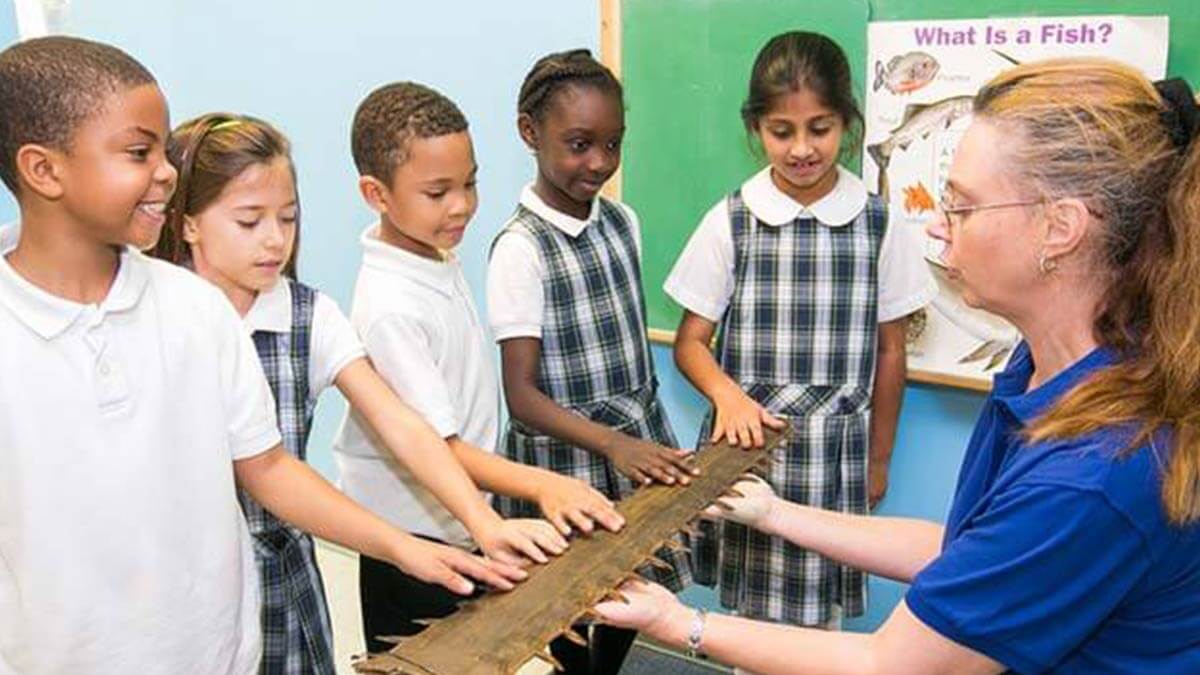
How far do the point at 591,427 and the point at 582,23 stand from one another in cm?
110

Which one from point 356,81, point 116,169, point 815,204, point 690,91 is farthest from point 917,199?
point 356,81

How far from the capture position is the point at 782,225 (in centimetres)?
184

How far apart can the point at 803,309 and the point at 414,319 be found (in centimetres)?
74

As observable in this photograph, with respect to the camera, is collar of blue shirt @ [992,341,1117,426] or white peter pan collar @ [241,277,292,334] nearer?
collar of blue shirt @ [992,341,1117,426]

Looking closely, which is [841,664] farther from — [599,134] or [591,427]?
[599,134]

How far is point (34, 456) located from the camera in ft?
3.32

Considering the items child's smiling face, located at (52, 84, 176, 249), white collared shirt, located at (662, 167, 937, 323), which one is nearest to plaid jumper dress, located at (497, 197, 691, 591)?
white collared shirt, located at (662, 167, 937, 323)

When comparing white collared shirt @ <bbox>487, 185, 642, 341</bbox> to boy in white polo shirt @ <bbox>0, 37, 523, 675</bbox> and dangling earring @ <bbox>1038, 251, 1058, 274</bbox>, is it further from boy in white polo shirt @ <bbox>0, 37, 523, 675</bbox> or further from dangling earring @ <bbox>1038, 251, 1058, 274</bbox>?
dangling earring @ <bbox>1038, 251, 1058, 274</bbox>

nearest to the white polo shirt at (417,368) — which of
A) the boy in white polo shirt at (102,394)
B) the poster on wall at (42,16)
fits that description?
the boy in white polo shirt at (102,394)

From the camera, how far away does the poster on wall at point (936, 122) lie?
1832 mm

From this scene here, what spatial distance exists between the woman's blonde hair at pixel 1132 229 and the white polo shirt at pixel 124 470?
0.90 m

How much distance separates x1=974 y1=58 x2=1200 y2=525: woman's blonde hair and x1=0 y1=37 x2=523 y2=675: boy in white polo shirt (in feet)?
2.24

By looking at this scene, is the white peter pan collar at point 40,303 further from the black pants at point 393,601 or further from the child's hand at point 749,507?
the child's hand at point 749,507

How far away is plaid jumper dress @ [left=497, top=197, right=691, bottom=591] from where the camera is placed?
1.75 m
